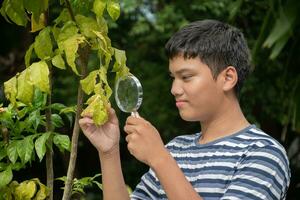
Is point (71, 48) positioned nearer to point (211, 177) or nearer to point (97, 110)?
point (97, 110)

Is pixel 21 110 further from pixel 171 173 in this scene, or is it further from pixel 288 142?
pixel 288 142

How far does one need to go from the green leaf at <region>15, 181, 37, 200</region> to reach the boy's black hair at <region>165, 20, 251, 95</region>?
0.43 meters

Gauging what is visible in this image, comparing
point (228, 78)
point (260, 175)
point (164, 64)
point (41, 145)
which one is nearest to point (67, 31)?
point (41, 145)

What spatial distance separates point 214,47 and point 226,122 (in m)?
0.17

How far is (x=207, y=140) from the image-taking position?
1.50 meters

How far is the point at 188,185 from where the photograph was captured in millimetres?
1290

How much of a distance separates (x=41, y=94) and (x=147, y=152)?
0.37 metres

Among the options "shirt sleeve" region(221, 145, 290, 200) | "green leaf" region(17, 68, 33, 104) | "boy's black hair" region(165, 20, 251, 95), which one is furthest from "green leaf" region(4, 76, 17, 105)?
"shirt sleeve" region(221, 145, 290, 200)

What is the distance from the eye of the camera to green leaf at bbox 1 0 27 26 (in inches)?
55.5

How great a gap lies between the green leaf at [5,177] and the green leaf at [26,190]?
3 cm

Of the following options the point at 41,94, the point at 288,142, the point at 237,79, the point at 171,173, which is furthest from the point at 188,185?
the point at 288,142

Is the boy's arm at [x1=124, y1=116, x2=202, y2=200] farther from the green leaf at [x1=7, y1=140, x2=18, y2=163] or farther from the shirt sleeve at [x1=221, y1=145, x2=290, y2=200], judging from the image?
the green leaf at [x1=7, y1=140, x2=18, y2=163]

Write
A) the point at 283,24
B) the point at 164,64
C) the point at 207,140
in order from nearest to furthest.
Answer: the point at 207,140 < the point at 283,24 < the point at 164,64

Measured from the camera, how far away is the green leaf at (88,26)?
138cm
